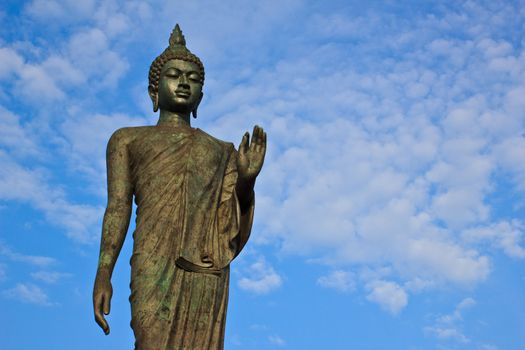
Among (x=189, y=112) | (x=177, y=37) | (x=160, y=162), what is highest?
(x=177, y=37)

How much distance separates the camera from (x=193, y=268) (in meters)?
10.4

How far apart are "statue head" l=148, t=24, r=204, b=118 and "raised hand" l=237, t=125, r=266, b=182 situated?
1169 mm

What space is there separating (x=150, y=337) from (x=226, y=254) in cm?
143

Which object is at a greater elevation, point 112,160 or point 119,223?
point 112,160

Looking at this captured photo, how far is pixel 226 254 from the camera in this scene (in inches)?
424

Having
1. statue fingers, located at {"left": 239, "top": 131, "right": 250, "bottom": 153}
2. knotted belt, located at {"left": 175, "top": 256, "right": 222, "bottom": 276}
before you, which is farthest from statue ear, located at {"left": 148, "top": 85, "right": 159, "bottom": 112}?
knotted belt, located at {"left": 175, "top": 256, "right": 222, "bottom": 276}

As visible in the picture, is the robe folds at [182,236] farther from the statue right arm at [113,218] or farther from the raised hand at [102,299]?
the raised hand at [102,299]

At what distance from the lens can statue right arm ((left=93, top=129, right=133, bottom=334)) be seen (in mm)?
10297

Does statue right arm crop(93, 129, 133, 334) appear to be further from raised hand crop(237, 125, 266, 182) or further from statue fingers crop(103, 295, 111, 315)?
raised hand crop(237, 125, 266, 182)

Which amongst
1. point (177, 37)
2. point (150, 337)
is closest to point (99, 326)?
point (150, 337)

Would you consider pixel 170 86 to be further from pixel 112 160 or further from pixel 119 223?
pixel 119 223

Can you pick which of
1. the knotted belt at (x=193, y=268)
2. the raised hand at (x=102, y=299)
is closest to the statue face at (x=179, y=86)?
the knotted belt at (x=193, y=268)

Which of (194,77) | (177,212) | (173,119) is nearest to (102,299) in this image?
(177,212)

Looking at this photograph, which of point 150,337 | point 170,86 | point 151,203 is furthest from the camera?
point 170,86
